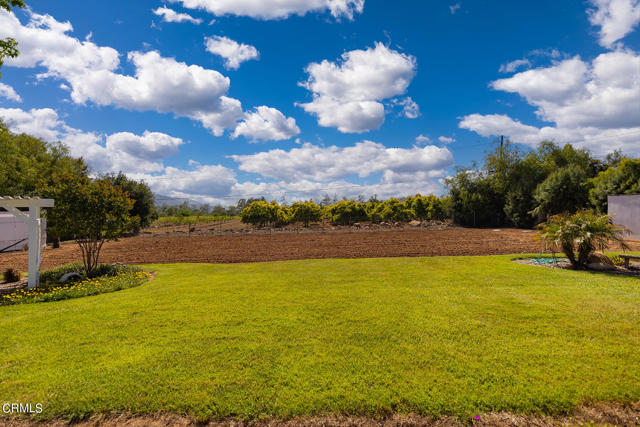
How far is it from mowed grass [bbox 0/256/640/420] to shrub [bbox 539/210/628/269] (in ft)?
8.07

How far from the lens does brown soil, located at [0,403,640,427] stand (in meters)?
2.81

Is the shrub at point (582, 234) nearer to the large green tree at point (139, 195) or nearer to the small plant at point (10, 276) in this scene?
the small plant at point (10, 276)

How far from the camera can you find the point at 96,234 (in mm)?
9969

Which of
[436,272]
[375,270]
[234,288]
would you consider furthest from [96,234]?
[436,272]

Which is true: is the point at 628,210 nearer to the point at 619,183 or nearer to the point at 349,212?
the point at 619,183

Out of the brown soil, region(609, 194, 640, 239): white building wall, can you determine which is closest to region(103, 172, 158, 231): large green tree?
the brown soil

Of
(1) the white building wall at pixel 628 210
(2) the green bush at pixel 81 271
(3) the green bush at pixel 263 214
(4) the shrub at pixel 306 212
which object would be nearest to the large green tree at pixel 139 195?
(3) the green bush at pixel 263 214

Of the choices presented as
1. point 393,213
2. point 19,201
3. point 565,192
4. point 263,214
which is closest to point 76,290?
point 19,201

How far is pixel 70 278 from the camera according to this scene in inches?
347

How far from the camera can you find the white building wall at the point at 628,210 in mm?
18922

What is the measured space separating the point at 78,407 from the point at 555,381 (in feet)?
17.9

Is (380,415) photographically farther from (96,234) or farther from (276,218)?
(276,218)

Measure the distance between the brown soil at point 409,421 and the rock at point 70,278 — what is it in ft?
23.8

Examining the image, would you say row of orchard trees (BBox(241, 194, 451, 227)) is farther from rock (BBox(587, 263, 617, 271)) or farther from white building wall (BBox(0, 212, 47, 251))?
rock (BBox(587, 263, 617, 271))
